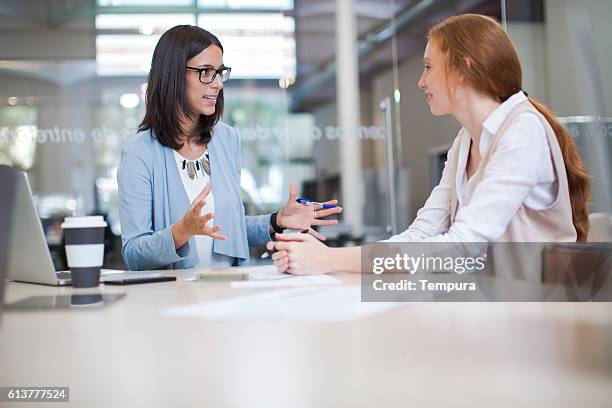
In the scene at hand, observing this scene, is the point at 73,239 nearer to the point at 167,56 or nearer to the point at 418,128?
the point at 167,56

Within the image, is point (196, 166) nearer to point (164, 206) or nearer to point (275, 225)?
point (164, 206)

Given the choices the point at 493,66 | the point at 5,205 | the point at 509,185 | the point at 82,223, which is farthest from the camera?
the point at 493,66

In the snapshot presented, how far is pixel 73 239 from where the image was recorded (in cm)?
154

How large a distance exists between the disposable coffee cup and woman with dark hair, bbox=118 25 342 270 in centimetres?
73

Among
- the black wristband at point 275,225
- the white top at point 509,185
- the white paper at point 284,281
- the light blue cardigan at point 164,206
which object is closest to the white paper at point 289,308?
the white paper at point 284,281

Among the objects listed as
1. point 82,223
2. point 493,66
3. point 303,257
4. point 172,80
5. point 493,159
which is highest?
point 172,80

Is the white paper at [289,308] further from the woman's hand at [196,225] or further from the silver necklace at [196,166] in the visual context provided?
the silver necklace at [196,166]

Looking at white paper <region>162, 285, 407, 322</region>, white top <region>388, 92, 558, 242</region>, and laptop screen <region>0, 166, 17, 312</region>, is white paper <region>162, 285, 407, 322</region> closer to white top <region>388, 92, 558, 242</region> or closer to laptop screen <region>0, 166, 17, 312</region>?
laptop screen <region>0, 166, 17, 312</region>

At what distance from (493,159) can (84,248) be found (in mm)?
942

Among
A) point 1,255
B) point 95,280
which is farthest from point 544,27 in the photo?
point 1,255

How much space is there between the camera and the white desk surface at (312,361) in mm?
1174
